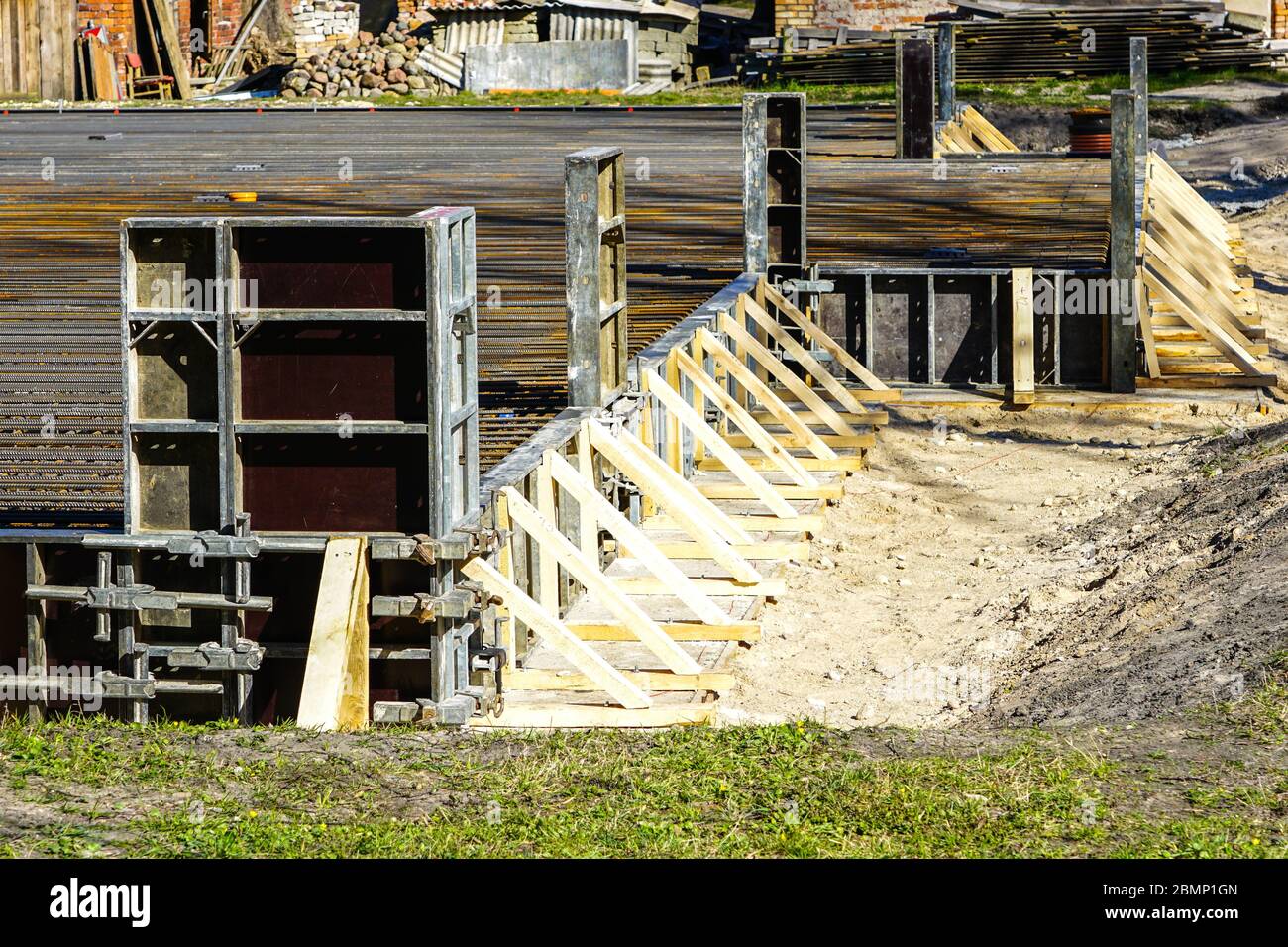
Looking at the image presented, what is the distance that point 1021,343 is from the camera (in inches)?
600

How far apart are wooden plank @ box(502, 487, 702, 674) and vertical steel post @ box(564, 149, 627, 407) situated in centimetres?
188

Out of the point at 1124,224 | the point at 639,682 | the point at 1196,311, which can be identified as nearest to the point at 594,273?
the point at 639,682

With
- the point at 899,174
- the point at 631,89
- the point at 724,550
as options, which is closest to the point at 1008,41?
the point at 631,89

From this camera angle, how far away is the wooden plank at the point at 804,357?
1445cm

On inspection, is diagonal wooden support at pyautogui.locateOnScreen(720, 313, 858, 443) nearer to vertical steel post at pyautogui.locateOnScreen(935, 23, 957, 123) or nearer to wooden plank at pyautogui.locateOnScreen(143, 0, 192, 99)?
vertical steel post at pyautogui.locateOnScreen(935, 23, 957, 123)

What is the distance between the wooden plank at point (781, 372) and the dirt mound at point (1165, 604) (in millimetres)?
2398

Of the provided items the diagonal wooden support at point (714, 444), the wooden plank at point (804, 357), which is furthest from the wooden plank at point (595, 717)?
the wooden plank at point (804, 357)

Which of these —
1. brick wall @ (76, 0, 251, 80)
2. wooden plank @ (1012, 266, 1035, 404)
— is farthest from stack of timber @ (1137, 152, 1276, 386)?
brick wall @ (76, 0, 251, 80)

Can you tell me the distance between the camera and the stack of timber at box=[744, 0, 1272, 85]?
3238 centimetres

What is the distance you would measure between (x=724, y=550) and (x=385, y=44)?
30131mm

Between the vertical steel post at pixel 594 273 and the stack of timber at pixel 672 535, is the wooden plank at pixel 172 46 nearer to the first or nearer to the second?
the stack of timber at pixel 672 535

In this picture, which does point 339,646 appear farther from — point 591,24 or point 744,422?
point 591,24

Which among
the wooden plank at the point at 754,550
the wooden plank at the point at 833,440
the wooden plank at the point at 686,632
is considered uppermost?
the wooden plank at the point at 833,440
